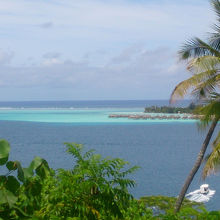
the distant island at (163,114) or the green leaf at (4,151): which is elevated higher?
A: the green leaf at (4,151)

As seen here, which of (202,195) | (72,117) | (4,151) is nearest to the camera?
(4,151)

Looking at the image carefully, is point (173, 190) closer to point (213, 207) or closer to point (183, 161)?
point (213, 207)

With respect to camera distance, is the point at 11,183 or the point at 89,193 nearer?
the point at 11,183

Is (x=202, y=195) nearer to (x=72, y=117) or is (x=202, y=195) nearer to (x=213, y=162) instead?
(x=213, y=162)

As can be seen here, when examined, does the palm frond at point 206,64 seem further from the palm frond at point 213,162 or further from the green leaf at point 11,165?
the green leaf at point 11,165

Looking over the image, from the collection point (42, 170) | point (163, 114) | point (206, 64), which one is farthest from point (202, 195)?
point (163, 114)

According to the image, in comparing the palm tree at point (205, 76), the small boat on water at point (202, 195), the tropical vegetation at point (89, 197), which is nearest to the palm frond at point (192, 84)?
the palm tree at point (205, 76)

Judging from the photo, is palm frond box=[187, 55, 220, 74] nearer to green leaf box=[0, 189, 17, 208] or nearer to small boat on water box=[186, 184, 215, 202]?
green leaf box=[0, 189, 17, 208]

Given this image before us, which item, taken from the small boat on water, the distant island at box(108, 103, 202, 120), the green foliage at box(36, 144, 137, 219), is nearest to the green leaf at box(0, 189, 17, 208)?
the green foliage at box(36, 144, 137, 219)

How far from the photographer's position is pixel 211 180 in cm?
2623

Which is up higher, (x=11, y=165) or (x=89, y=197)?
(x=11, y=165)

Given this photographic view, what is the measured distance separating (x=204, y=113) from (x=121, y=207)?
7.78 m

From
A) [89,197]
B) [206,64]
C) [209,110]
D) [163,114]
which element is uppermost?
[206,64]

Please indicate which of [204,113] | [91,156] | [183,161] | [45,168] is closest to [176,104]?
[204,113]
